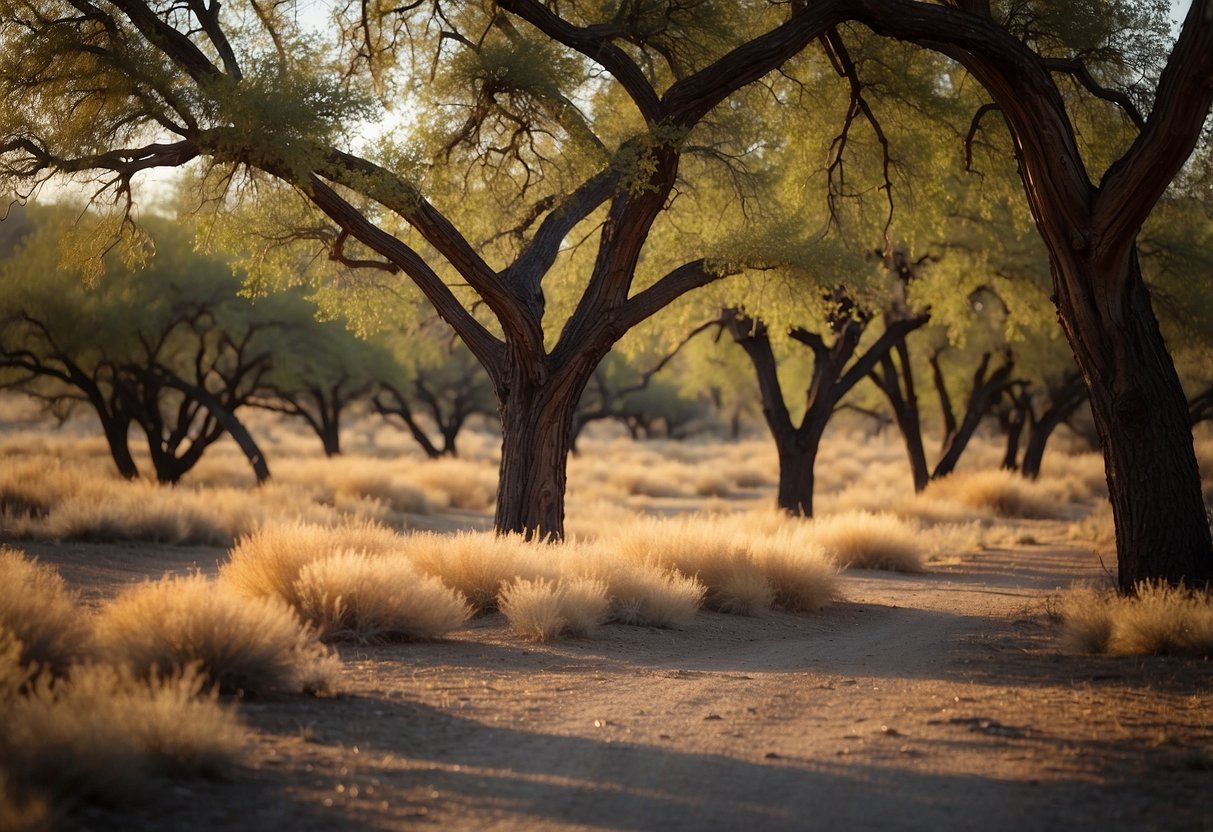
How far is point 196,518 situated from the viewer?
17.2 metres

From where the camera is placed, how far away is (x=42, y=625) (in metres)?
5.95

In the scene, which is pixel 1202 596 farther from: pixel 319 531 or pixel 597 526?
pixel 597 526

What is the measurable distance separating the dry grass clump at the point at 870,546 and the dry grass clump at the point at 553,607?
7.53m

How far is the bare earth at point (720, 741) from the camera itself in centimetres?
462

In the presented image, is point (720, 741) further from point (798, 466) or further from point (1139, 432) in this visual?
point (798, 466)

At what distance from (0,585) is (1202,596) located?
8311mm

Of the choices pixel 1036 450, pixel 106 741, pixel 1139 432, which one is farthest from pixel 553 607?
pixel 1036 450

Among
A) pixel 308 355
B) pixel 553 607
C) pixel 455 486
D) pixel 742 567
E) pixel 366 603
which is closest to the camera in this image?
pixel 366 603

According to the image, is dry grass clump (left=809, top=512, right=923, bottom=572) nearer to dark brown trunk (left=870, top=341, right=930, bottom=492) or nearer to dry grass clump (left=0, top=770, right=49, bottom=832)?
dark brown trunk (left=870, top=341, right=930, bottom=492)

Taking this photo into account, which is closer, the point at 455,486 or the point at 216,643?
the point at 216,643

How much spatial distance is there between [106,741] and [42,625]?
6.11 feet

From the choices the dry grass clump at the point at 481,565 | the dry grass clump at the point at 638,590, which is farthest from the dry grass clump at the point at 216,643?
the dry grass clump at the point at 638,590

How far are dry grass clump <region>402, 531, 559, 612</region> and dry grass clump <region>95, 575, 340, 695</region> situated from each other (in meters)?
3.54

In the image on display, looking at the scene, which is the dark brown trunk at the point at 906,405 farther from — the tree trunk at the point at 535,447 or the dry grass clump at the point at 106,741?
the dry grass clump at the point at 106,741
